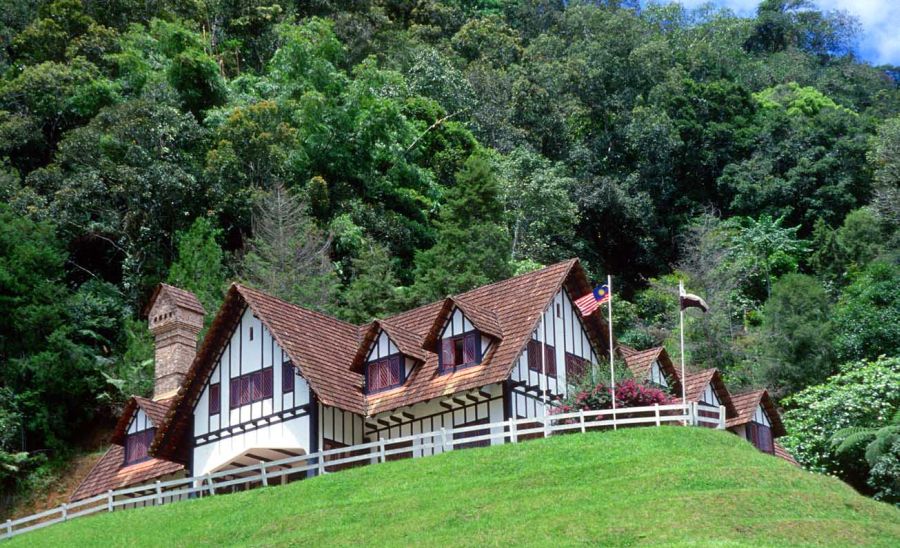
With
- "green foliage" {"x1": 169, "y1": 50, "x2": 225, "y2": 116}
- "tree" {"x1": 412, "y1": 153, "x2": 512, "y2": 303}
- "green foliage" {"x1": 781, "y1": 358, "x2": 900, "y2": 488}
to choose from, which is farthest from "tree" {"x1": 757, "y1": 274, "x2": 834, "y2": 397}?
"green foliage" {"x1": 169, "y1": 50, "x2": 225, "y2": 116}

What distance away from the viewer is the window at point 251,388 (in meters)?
45.3

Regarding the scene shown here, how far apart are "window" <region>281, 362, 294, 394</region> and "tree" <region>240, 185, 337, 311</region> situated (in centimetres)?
1689

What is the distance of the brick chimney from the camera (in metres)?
50.1

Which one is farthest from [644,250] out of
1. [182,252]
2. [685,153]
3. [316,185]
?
[182,252]

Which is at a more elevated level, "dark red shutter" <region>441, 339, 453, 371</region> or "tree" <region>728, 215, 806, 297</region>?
"tree" <region>728, 215, 806, 297</region>

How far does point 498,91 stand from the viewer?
92500 mm

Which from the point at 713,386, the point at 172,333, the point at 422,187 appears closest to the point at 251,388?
the point at 172,333

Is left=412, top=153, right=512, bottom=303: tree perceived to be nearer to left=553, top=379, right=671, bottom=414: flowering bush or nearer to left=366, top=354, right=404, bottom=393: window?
left=366, top=354, right=404, bottom=393: window

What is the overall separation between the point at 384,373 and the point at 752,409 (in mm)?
13361

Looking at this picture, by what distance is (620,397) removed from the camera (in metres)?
41.9

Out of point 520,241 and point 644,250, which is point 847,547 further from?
point 644,250

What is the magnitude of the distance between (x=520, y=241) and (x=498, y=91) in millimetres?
18510

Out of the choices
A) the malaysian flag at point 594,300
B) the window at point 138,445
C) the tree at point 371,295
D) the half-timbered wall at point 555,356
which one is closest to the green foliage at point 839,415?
the half-timbered wall at point 555,356

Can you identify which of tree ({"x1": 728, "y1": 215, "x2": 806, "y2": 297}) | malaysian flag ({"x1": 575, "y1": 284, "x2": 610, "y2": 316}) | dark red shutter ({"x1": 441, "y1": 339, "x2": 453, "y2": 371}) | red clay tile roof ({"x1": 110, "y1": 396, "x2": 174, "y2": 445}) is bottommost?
red clay tile roof ({"x1": 110, "y1": 396, "x2": 174, "y2": 445})
